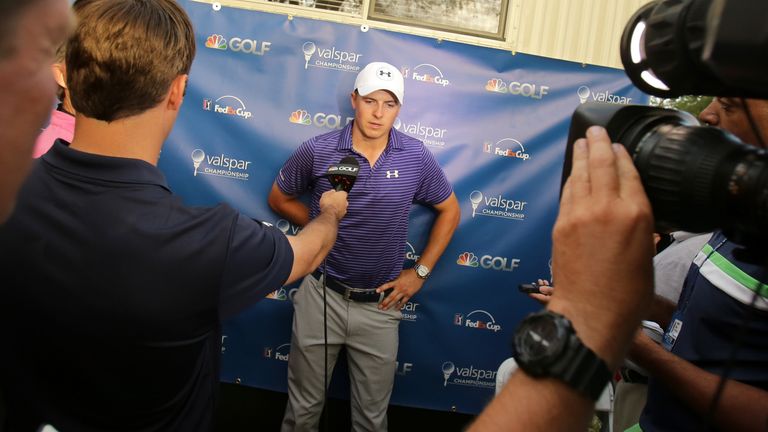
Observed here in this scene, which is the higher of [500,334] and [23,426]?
[23,426]

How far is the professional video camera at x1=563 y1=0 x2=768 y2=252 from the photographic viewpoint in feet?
1.96

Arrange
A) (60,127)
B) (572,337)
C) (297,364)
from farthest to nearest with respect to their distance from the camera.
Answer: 1. (297,364)
2. (60,127)
3. (572,337)

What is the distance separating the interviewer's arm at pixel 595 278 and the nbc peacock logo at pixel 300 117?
2550 millimetres

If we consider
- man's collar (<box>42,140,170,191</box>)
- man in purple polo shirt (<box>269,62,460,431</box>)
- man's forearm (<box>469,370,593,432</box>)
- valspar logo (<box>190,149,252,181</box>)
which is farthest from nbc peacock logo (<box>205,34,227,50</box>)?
man's forearm (<box>469,370,593,432</box>)

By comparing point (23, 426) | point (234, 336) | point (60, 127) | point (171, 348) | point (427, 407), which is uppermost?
point (60, 127)

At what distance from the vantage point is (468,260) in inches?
127

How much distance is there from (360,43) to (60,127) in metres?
1.56

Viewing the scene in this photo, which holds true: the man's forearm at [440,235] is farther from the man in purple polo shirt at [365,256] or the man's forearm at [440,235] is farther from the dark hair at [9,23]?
the dark hair at [9,23]

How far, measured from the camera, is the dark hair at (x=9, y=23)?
0.64 meters

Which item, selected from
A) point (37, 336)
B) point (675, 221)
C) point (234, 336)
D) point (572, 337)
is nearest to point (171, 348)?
point (37, 336)

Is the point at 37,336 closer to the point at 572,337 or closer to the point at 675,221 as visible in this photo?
the point at 572,337

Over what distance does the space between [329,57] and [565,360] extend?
2690 millimetres

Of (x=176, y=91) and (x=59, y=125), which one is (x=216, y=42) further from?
(x=176, y=91)

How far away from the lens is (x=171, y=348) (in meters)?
1.22
